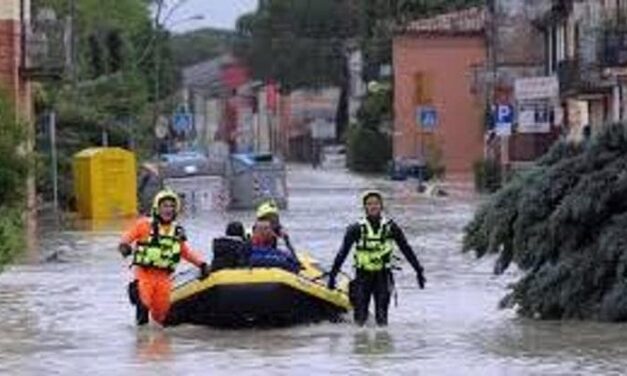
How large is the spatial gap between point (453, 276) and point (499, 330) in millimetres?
8815

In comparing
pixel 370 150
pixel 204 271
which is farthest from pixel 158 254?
pixel 370 150

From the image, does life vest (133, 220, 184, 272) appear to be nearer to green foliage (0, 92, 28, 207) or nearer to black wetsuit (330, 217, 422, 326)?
black wetsuit (330, 217, 422, 326)

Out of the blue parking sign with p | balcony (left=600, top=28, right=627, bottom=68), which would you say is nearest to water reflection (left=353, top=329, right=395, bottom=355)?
the blue parking sign with p

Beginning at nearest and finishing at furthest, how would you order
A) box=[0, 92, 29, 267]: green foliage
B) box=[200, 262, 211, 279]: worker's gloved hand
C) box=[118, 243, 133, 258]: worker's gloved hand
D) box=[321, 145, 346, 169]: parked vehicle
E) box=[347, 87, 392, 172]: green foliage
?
box=[200, 262, 211, 279]: worker's gloved hand
box=[118, 243, 133, 258]: worker's gloved hand
box=[0, 92, 29, 267]: green foliage
box=[347, 87, 392, 172]: green foliage
box=[321, 145, 346, 169]: parked vehicle

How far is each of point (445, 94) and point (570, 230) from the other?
81806 mm

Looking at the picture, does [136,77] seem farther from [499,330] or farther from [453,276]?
[499,330]

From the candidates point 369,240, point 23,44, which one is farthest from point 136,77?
point 369,240

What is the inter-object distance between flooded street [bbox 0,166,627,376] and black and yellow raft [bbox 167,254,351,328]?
17cm

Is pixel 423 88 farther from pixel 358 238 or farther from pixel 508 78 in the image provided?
pixel 358 238

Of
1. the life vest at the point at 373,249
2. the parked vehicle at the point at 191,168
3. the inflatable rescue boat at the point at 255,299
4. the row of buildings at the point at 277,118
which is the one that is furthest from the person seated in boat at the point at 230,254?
the row of buildings at the point at 277,118

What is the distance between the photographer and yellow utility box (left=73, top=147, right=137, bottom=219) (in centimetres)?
5078

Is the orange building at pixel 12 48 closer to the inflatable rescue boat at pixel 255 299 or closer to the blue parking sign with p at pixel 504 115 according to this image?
the blue parking sign with p at pixel 504 115

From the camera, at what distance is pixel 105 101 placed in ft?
220

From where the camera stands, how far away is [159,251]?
20.6 m
